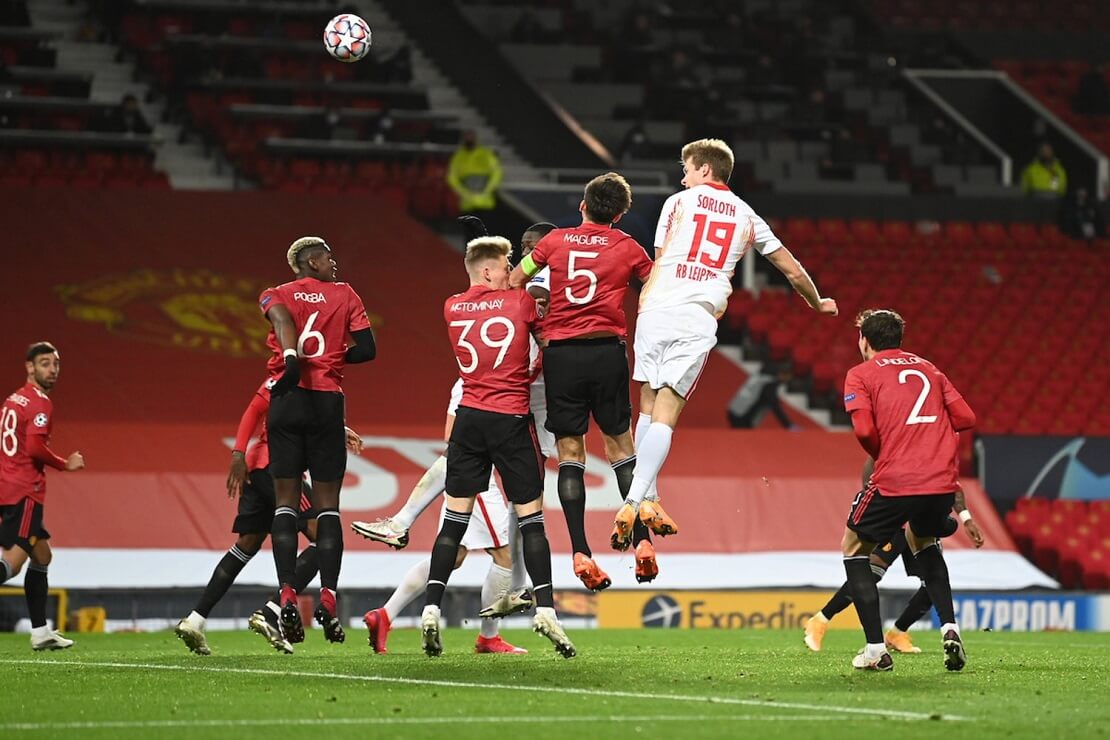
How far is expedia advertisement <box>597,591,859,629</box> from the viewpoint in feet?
Result: 56.1

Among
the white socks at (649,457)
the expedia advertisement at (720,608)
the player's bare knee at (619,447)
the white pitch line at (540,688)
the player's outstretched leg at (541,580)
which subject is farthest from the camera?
the expedia advertisement at (720,608)

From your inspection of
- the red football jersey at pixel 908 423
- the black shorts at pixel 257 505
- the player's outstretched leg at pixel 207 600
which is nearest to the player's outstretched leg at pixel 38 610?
the player's outstretched leg at pixel 207 600

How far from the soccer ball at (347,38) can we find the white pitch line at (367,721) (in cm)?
853

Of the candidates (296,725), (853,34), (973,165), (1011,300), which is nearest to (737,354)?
(1011,300)

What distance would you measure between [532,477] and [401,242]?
14.9 metres

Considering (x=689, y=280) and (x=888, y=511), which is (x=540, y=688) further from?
(x=689, y=280)

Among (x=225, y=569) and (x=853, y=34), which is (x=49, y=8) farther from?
(x=225, y=569)

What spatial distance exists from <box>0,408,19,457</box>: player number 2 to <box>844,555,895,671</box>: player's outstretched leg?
6.07m

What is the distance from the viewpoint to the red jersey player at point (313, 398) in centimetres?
1027

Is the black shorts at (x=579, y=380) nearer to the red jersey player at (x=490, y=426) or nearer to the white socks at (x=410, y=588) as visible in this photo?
the red jersey player at (x=490, y=426)

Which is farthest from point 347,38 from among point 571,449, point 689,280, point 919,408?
point 919,408

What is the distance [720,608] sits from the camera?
56.6 feet

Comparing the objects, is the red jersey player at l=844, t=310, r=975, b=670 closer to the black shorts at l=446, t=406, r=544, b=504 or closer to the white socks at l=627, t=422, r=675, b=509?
the white socks at l=627, t=422, r=675, b=509

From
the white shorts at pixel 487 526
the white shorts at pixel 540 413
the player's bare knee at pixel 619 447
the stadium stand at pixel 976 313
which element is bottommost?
the white shorts at pixel 487 526
